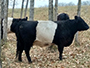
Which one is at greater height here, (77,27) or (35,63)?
(77,27)

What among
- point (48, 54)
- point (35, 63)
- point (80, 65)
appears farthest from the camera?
point (48, 54)

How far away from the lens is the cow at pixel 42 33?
7383mm

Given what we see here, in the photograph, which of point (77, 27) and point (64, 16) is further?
point (64, 16)

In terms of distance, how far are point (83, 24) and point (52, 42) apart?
1.94m

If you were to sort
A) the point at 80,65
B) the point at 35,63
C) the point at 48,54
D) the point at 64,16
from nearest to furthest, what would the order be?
the point at 80,65 → the point at 35,63 → the point at 48,54 → the point at 64,16

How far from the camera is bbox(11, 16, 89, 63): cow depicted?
7.38 metres

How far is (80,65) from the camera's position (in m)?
6.80

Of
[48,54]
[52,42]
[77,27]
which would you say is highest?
[77,27]

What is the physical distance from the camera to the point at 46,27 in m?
7.58

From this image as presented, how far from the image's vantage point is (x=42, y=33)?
745cm

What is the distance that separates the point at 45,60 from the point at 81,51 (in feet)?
8.65

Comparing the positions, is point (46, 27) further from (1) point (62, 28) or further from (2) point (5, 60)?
(2) point (5, 60)

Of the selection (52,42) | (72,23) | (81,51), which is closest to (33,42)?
(52,42)

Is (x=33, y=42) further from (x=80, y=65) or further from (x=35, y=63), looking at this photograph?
(x=80, y=65)
